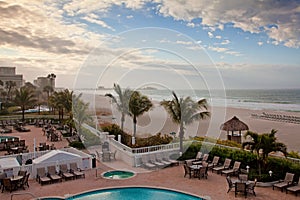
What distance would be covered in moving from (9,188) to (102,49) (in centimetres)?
1037

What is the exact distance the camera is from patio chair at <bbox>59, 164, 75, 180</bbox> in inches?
479

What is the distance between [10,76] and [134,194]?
89.2 metres

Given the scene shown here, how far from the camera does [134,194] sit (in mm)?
10750

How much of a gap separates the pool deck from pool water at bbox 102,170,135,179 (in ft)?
1.01

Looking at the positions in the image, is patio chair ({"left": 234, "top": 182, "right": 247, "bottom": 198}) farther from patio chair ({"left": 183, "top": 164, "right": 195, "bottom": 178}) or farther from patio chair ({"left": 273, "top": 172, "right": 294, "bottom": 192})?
patio chair ({"left": 183, "top": 164, "right": 195, "bottom": 178})

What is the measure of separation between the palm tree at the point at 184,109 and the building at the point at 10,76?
3066 inches

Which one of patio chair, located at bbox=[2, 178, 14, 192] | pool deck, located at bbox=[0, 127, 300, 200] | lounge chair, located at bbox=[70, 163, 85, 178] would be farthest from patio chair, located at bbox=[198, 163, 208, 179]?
patio chair, located at bbox=[2, 178, 14, 192]

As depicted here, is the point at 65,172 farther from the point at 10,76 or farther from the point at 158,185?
the point at 10,76

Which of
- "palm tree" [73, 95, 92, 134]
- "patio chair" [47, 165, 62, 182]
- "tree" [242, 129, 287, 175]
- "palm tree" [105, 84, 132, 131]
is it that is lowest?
"patio chair" [47, 165, 62, 182]

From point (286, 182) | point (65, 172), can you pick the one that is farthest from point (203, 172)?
Result: point (65, 172)

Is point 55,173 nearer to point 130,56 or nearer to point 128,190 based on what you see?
point 128,190

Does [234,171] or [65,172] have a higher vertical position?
[234,171]

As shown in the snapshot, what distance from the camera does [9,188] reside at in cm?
1084

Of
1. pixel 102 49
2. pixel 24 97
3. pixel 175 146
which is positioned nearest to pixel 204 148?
pixel 175 146
